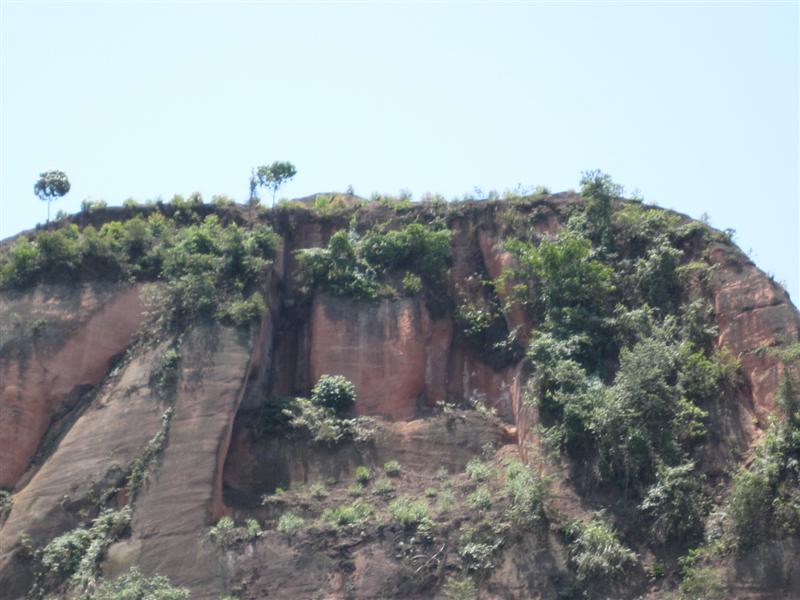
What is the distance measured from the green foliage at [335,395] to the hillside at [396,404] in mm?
48

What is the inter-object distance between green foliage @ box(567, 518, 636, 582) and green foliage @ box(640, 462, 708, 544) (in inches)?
25.5

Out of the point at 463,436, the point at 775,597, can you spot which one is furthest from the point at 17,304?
the point at 775,597

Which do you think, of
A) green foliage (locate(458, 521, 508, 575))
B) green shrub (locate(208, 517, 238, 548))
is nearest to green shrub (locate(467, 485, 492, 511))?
green foliage (locate(458, 521, 508, 575))

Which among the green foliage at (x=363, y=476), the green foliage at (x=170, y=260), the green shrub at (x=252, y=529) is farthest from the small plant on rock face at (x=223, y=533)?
the green foliage at (x=170, y=260)

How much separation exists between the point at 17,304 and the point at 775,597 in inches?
539

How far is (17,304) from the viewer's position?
31625 mm

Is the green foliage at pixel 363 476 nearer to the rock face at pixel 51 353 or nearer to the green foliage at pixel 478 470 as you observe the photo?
the green foliage at pixel 478 470

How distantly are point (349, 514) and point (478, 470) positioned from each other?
7.52 ft

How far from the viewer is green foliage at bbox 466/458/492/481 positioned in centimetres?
2909

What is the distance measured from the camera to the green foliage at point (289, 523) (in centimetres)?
2811

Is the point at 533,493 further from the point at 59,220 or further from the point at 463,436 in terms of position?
the point at 59,220

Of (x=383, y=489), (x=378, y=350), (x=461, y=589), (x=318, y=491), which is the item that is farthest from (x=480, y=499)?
(x=378, y=350)

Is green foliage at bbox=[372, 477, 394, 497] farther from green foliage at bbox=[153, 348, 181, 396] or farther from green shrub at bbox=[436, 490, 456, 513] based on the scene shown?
green foliage at bbox=[153, 348, 181, 396]

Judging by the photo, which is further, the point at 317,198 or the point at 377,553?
the point at 317,198
